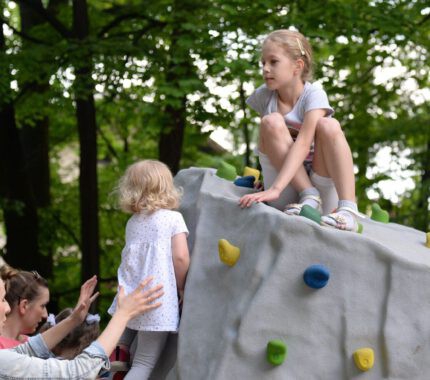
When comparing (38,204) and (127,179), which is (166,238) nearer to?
(127,179)

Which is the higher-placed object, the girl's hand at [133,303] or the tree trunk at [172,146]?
the tree trunk at [172,146]

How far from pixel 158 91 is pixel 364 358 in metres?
4.71

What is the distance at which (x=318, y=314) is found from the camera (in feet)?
11.7

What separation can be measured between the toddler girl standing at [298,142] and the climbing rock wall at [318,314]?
1.17ft

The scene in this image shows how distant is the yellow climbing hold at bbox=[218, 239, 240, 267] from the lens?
12.3ft

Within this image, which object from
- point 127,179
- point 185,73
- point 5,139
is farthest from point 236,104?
point 127,179

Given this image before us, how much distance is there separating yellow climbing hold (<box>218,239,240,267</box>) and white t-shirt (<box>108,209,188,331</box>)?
0.20 m

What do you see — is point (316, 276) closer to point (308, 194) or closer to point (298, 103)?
point (308, 194)

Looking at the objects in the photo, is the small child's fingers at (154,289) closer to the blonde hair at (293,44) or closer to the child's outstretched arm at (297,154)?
the child's outstretched arm at (297,154)

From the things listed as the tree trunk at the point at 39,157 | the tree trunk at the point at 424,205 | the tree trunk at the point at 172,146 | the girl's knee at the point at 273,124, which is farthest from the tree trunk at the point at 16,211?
the girl's knee at the point at 273,124

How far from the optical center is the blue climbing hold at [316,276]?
138 inches

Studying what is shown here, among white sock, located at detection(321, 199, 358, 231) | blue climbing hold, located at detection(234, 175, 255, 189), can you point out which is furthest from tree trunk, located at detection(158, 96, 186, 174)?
white sock, located at detection(321, 199, 358, 231)

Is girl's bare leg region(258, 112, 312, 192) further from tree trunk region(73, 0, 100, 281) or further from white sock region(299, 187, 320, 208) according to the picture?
tree trunk region(73, 0, 100, 281)

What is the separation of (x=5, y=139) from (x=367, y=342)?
22.4 ft
